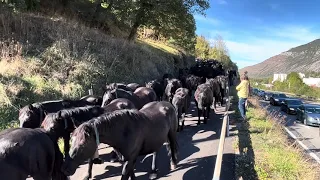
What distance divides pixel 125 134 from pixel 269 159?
4.26 meters

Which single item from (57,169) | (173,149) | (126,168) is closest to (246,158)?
(173,149)

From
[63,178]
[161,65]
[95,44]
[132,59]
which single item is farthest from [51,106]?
[161,65]

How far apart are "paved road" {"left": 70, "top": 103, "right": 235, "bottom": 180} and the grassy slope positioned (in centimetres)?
386

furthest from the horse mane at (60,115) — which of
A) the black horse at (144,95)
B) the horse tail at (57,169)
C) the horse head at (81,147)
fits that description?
the black horse at (144,95)

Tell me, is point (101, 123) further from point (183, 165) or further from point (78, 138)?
point (183, 165)

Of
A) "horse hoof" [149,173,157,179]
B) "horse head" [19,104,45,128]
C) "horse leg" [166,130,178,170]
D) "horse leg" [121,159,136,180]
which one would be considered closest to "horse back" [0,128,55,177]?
"horse leg" [121,159,136,180]

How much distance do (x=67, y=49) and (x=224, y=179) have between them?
11050 millimetres

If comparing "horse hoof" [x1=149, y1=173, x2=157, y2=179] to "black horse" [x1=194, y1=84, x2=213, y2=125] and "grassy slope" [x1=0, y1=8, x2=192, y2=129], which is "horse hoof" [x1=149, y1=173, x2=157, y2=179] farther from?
"black horse" [x1=194, y1=84, x2=213, y2=125]

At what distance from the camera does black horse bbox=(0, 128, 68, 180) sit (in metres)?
4.47

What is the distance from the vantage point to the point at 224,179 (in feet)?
23.0

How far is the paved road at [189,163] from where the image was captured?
23.7ft

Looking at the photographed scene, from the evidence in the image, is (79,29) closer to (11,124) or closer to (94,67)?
(94,67)

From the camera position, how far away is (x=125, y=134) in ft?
18.6

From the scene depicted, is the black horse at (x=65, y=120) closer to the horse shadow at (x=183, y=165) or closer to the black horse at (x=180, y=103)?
the horse shadow at (x=183, y=165)
